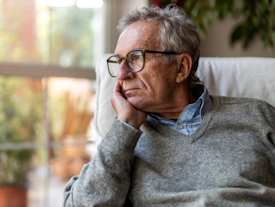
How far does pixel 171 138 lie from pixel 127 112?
0.67 ft

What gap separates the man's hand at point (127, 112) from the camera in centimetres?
107

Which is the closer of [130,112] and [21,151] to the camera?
[130,112]

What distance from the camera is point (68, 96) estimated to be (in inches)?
83.0

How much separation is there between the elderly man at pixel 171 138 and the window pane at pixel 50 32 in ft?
3.07

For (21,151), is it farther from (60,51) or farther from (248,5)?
(248,5)

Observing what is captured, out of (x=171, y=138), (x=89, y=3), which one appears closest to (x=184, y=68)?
(x=171, y=138)

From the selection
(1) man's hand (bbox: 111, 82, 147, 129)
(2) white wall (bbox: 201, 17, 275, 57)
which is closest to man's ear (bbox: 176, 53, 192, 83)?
(1) man's hand (bbox: 111, 82, 147, 129)

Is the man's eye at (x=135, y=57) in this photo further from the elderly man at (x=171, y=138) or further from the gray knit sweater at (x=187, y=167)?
the gray knit sweater at (x=187, y=167)

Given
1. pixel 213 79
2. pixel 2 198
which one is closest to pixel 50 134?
pixel 2 198

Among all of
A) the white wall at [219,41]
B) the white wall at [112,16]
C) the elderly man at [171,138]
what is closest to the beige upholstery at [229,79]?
the elderly man at [171,138]

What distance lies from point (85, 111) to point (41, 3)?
83cm

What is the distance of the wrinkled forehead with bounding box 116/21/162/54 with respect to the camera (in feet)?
3.69

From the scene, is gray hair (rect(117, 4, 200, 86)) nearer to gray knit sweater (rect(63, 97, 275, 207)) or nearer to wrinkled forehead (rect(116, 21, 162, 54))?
wrinkled forehead (rect(116, 21, 162, 54))

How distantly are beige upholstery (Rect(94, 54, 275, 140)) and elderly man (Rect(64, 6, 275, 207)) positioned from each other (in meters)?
0.17
